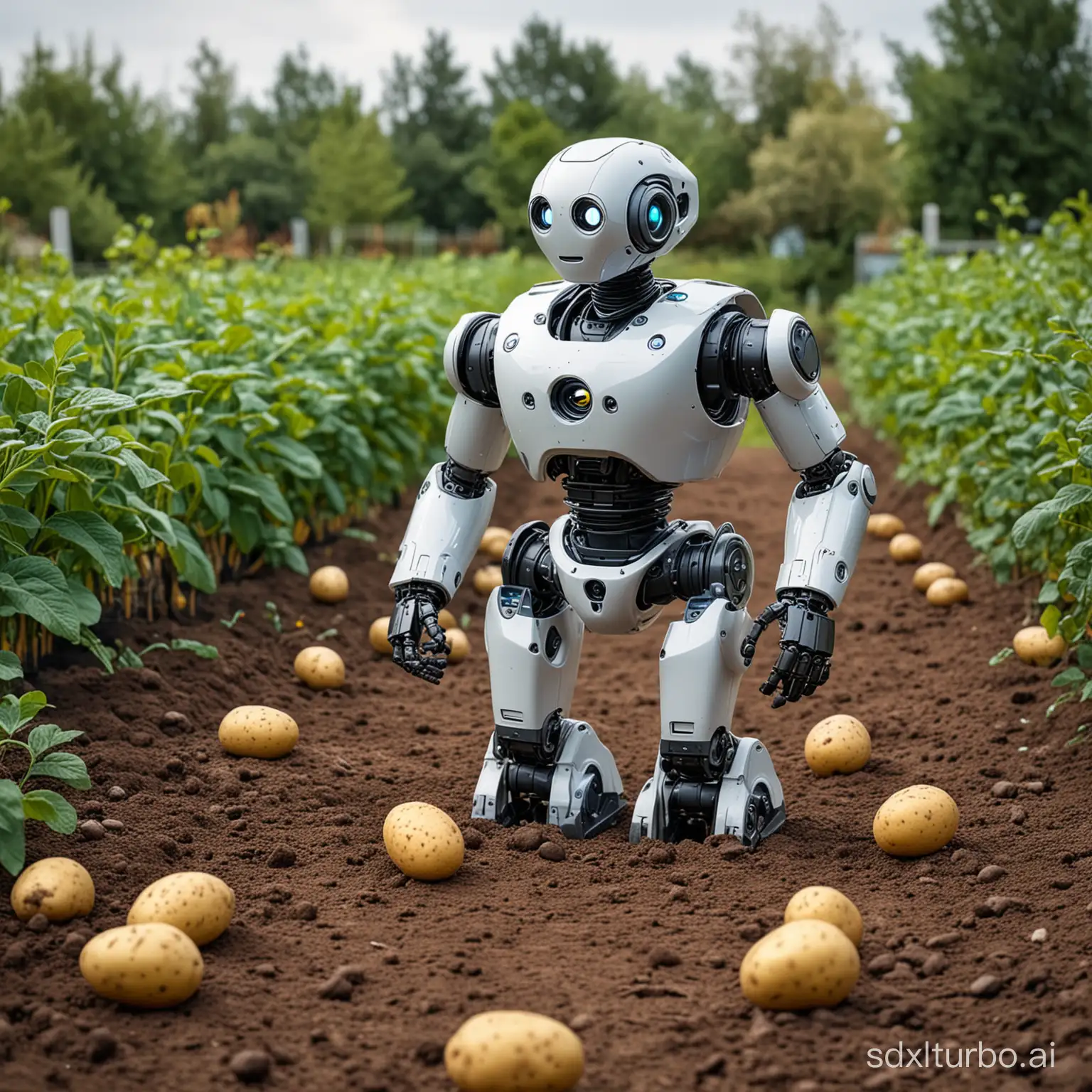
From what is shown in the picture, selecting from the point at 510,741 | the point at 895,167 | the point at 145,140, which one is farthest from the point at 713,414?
the point at 145,140

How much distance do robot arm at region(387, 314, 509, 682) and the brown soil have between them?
53 centimetres

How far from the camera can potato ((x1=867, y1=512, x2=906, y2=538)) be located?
7273mm

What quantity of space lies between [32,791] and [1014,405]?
3.66 metres

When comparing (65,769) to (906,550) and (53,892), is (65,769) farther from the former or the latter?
(906,550)

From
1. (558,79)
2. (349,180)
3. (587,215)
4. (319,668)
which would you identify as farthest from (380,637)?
(558,79)

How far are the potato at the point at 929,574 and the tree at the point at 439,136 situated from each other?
3973 cm

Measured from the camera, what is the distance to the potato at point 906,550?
22.2 ft

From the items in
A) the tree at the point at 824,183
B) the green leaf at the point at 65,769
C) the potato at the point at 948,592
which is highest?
the tree at the point at 824,183

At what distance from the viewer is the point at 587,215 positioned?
320 centimetres

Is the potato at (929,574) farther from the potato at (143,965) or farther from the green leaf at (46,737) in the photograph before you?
the potato at (143,965)

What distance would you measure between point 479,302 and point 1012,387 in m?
4.82

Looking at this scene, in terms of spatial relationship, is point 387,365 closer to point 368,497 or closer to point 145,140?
point 368,497

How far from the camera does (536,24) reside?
1971 inches

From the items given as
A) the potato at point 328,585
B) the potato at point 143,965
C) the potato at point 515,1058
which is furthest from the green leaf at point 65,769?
the potato at point 328,585
